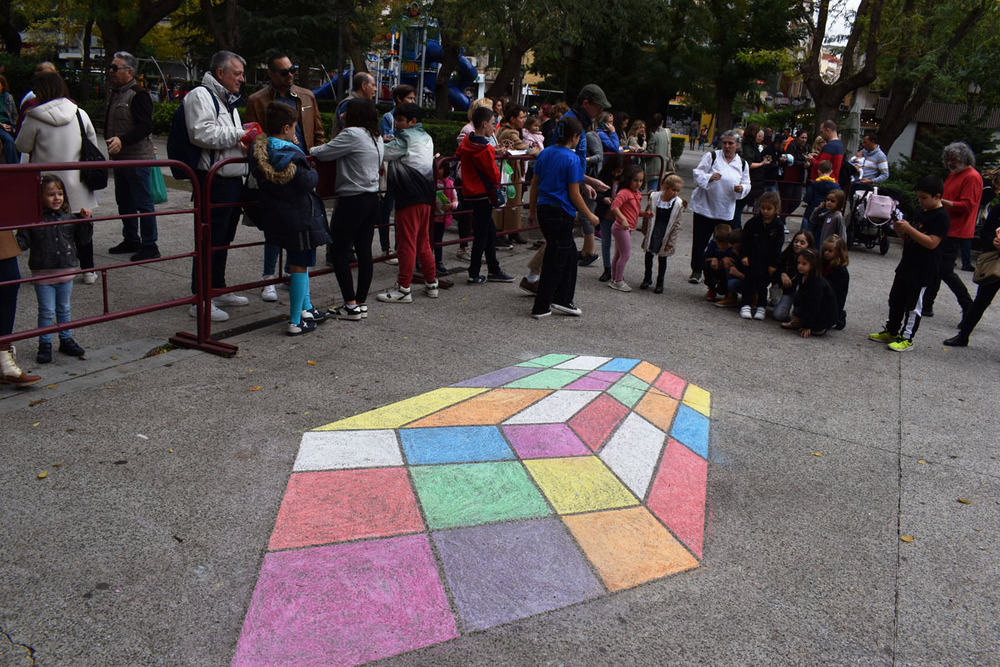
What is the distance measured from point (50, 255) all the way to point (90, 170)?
126 centimetres

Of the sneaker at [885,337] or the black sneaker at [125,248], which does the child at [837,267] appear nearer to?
the sneaker at [885,337]

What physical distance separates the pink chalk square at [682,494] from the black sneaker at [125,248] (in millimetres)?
6189

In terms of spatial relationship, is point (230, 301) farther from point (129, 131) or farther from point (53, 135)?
point (129, 131)

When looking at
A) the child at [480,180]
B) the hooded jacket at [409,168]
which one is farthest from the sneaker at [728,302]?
the hooded jacket at [409,168]

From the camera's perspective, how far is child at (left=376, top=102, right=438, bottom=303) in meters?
7.38

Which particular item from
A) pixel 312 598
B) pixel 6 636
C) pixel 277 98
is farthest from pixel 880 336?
pixel 6 636

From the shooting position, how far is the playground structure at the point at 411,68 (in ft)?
107

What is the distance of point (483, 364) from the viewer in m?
6.34

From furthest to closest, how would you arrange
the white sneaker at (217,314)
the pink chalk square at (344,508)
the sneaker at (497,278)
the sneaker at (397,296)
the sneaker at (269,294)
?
the sneaker at (497,278) < the sneaker at (397,296) < the sneaker at (269,294) < the white sneaker at (217,314) < the pink chalk square at (344,508)

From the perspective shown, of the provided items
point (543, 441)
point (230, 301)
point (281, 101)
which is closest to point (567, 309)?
point (230, 301)

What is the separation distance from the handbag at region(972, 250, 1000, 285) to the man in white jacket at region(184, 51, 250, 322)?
22.5ft

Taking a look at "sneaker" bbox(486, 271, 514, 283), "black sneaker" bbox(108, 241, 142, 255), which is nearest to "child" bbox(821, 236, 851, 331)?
"sneaker" bbox(486, 271, 514, 283)

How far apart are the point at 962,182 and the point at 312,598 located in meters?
7.85

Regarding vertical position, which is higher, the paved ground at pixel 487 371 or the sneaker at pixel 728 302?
the sneaker at pixel 728 302
